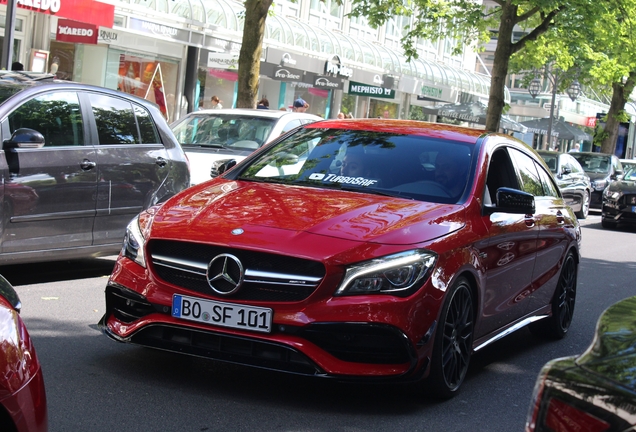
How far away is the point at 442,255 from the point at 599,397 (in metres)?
2.87

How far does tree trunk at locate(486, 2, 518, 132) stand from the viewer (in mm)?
28656

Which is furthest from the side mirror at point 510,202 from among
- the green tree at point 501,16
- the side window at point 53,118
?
the green tree at point 501,16

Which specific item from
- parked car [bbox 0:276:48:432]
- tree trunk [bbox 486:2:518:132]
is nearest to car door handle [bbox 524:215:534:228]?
parked car [bbox 0:276:48:432]

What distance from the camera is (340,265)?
4.98 m

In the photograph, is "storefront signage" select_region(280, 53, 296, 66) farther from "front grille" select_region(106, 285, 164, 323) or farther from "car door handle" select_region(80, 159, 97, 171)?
"front grille" select_region(106, 285, 164, 323)

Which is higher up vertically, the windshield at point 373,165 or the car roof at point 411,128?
the car roof at point 411,128

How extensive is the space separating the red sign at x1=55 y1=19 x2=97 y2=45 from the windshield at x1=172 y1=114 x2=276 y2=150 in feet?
27.4

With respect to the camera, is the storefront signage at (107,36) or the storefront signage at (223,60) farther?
the storefront signage at (223,60)

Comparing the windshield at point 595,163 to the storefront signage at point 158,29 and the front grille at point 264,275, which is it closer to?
the storefront signage at point 158,29

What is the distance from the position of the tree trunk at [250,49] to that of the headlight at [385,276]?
1367cm

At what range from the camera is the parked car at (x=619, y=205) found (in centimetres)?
2200

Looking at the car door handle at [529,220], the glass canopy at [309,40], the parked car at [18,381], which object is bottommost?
the parked car at [18,381]

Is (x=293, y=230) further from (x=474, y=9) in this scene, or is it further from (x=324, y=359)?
(x=474, y=9)

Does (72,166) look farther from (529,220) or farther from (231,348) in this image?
(529,220)
